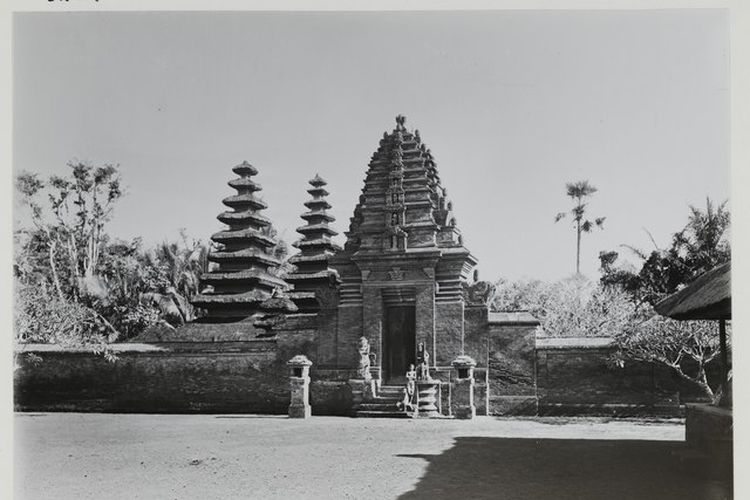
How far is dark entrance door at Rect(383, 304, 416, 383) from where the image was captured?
23516mm

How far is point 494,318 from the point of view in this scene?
22.8 metres

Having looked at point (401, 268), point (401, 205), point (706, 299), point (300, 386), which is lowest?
Answer: point (300, 386)

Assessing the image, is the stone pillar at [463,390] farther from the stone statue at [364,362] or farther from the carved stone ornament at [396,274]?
the carved stone ornament at [396,274]

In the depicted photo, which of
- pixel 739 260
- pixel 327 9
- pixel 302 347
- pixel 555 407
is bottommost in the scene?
pixel 555 407

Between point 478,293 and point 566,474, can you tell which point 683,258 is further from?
point 566,474

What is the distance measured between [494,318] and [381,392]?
12.7 ft

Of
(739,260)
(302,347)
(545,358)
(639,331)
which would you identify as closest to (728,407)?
(739,260)

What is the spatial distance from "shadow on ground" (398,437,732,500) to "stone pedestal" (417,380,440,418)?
6751 millimetres

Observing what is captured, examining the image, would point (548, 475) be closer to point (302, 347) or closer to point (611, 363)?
point (611, 363)

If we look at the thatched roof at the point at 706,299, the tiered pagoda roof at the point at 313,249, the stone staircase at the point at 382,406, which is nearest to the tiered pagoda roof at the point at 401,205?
the stone staircase at the point at 382,406

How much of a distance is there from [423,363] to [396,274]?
281 centimetres

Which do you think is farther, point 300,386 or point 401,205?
point 401,205

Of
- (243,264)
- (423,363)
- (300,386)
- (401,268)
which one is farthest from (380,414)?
(243,264)

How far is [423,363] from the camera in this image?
22.2 meters
